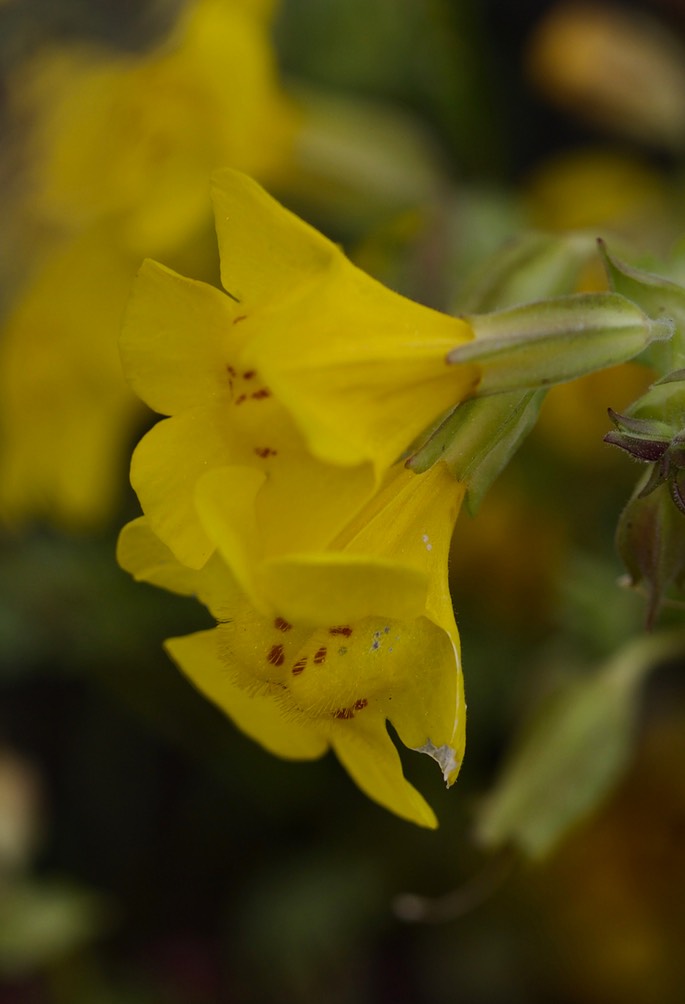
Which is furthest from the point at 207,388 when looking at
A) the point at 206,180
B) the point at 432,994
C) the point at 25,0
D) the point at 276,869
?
the point at 25,0

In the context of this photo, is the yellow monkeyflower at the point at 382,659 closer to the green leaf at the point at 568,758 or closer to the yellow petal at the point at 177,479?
the yellow petal at the point at 177,479

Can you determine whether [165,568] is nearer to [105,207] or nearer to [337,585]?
[337,585]

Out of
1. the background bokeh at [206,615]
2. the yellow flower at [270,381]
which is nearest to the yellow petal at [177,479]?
the yellow flower at [270,381]

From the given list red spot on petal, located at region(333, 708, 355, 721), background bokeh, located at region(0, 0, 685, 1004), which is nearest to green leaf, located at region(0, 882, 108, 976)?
background bokeh, located at region(0, 0, 685, 1004)

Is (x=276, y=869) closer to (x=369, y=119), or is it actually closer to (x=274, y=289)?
(x=369, y=119)

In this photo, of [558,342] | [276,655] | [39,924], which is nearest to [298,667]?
[276,655]
